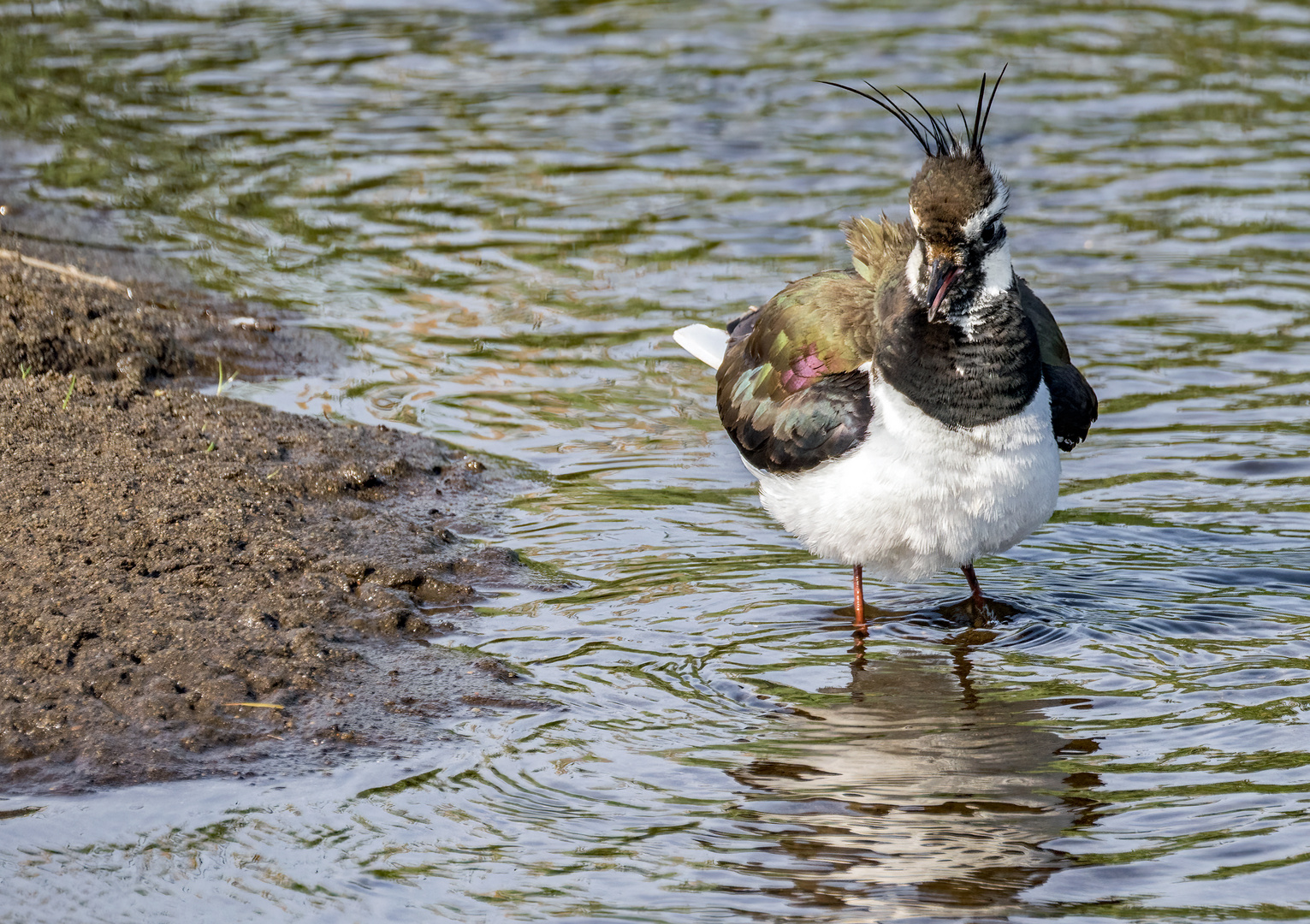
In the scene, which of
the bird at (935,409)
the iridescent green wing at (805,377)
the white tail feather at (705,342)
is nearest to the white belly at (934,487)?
the bird at (935,409)

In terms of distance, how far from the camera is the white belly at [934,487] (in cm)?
548

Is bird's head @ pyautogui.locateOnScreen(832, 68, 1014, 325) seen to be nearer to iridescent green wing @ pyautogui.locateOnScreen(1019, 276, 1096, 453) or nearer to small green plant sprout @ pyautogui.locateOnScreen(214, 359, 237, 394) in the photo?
iridescent green wing @ pyautogui.locateOnScreen(1019, 276, 1096, 453)

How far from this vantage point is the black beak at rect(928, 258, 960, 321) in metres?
5.39

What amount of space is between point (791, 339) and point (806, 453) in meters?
0.60

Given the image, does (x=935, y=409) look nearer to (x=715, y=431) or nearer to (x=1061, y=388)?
(x=1061, y=388)

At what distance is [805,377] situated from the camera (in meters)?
6.12

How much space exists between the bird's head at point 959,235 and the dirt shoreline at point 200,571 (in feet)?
6.58

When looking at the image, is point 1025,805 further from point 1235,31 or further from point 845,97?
point 1235,31

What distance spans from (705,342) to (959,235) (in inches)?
82.3

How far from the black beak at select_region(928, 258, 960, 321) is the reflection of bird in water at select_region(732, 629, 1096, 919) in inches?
54.0

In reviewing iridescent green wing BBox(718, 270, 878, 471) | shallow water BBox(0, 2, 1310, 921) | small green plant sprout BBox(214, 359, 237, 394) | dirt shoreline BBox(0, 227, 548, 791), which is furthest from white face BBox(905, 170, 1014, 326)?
small green plant sprout BBox(214, 359, 237, 394)

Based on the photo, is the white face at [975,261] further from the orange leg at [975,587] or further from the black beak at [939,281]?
the orange leg at [975,587]

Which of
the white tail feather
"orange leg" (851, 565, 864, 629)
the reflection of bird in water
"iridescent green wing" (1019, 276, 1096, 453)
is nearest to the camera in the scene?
the reflection of bird in water

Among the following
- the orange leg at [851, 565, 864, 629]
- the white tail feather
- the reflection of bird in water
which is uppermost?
the white tail feather
